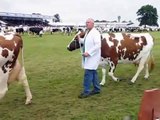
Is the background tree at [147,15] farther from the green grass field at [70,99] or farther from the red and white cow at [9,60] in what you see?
the red and white cow at [9,60]

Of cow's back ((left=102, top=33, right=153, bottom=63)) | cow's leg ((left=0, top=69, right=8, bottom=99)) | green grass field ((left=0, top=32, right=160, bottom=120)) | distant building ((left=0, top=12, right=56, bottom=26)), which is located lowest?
distant building ((left=0, top=12, right=56, bottom=26))

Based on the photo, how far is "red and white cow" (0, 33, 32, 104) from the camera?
8.98m

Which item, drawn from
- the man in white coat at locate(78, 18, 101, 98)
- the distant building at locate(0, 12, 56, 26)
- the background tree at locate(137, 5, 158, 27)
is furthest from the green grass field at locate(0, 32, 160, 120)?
the background tree at locate(137, 5, 158, 27)

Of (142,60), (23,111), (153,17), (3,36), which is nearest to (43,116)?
(23,111)

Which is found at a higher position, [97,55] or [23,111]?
[97,55]

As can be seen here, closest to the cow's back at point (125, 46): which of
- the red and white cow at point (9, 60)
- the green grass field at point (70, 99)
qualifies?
the green grass field at point (70, 99)

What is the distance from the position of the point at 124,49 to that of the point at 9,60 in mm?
A: 4502

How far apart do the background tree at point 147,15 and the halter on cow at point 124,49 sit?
11716 cm

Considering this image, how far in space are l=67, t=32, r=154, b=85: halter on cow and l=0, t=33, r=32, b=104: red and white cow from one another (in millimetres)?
2832

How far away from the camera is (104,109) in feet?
30.9

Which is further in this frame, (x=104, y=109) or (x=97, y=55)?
(x=97, y=55)

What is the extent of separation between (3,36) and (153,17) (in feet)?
413

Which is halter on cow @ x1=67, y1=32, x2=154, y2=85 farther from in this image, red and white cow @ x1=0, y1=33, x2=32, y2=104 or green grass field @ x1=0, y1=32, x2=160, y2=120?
red and white cow @ x1=0, y1=33, x2=32, y2=104

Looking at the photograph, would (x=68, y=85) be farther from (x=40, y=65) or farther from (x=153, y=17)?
(x=153, y=17)
